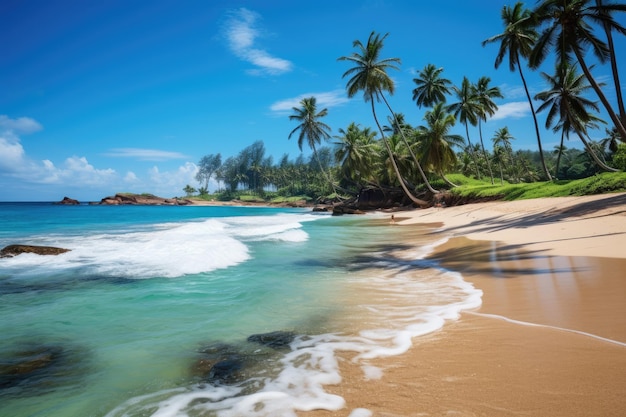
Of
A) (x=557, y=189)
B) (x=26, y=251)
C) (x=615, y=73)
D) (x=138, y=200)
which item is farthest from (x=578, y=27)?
(x=138, y=200)

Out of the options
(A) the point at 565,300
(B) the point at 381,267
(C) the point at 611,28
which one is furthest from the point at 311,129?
(A) the point at 565,300

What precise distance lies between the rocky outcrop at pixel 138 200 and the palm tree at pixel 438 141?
97.1 meters

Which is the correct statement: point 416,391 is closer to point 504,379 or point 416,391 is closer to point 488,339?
point 504,379

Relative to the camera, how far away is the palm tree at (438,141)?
36.9m

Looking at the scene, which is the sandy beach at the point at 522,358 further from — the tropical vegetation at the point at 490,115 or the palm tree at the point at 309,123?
the palm tree at the point at 309,123

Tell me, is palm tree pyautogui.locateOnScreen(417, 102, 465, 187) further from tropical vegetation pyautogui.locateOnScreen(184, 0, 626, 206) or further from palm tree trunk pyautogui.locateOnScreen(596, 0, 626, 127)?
palm tree trunk pyautogui.locateOnScreen(596, 0, 626, 127)

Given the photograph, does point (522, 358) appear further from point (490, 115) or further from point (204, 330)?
point (490, 115)

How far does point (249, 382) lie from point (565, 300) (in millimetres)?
4693

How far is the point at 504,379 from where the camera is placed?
2984mm

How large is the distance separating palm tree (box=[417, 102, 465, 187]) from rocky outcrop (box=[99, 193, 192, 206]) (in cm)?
9711

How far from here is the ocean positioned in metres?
3.27

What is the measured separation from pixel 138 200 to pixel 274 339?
120931 mm

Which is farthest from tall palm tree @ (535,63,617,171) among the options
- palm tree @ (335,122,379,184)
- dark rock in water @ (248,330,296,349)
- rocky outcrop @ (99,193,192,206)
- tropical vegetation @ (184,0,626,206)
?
rocky outcrop @ (99,193,192,206)

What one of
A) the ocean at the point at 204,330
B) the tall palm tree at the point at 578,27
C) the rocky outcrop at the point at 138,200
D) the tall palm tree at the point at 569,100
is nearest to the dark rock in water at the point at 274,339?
the ocean at the point at 204,330
